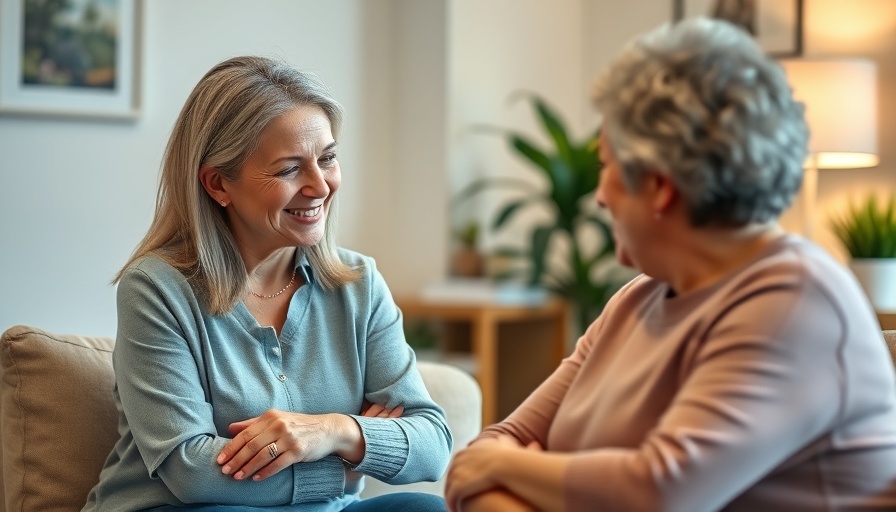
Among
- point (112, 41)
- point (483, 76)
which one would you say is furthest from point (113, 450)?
Result: point (483, 76)

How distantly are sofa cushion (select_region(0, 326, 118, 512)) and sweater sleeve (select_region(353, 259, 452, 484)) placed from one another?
0.50 m

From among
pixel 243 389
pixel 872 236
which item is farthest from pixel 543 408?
pixel 872 236

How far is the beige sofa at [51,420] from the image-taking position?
1838 mm

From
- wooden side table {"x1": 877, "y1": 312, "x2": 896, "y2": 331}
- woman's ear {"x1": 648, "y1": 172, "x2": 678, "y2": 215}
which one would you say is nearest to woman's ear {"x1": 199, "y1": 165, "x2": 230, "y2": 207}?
woman's ear {"x1": 648, "y1": 172, "x2": 678, "y2": 215}

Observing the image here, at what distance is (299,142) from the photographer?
5.89 feet

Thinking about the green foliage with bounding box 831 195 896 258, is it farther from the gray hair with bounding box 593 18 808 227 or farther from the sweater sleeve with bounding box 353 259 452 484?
the gray hair with bounding box 593 18 808 227

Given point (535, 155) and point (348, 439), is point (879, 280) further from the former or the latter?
point (348, 439)

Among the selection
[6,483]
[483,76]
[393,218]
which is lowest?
[6,483]

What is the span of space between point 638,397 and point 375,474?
0.73 metres

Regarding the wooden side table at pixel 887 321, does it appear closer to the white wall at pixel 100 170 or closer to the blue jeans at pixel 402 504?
the blue jeans at pixel 402 504

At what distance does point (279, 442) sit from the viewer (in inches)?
63.9

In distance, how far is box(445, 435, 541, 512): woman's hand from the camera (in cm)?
116

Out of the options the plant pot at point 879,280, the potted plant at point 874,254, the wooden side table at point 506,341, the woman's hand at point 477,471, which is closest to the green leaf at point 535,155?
the wooden side table at point 506,341

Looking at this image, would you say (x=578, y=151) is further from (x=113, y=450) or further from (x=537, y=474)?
(x=537, y=474)
